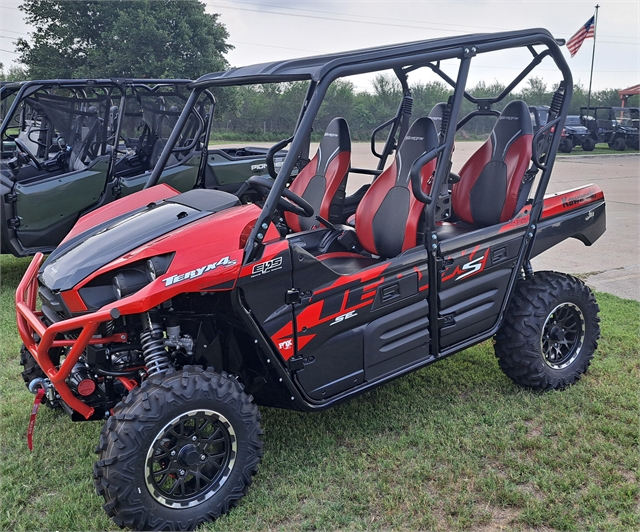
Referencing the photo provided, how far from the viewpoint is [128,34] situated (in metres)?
29.6

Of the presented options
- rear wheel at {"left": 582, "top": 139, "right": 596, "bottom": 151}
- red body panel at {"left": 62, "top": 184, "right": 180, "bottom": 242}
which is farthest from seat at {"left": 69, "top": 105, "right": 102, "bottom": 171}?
rear wheel at {"left": 582, "top": 139, "right": 596, "bottom": 151}

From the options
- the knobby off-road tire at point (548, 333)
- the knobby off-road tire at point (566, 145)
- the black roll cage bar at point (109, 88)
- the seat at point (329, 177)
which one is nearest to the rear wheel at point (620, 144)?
the knobby off-road tire at point (566, 145)

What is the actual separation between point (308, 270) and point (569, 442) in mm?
1688

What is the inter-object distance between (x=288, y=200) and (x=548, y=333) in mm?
1950

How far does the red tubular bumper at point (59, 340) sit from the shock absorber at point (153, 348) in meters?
0.14

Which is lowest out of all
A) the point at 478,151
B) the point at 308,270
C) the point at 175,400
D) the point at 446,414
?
the point at 446,414

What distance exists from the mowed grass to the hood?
101cm

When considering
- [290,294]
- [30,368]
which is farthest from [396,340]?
[30,368]

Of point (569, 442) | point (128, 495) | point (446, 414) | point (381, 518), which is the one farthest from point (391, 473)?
point (128, 495)

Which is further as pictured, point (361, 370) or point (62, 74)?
point (62, 74)

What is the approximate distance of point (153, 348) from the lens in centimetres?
300

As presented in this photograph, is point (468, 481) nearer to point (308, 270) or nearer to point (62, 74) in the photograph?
point (308, 270)

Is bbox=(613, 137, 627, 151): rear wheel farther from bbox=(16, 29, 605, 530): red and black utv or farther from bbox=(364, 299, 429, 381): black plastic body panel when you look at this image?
bbox=(364, 299, 429, 381): black plastic body panel

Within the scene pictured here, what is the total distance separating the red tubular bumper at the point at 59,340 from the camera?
275cm
